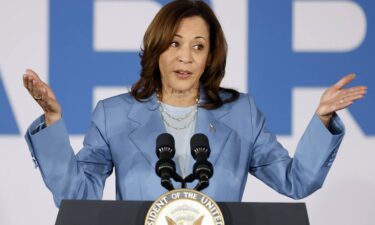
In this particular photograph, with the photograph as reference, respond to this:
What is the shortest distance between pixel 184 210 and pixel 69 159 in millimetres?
456

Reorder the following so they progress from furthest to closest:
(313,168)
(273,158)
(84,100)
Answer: (84,100) → (273,158) → (313,168)

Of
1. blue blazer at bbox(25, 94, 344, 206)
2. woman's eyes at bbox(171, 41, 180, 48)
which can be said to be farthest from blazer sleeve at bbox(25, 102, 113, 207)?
woman's eyes at bbox(171, 41, 180, 48)

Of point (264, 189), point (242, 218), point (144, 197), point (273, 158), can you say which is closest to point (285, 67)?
point (264, 189)

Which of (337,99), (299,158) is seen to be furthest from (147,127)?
(337,99)

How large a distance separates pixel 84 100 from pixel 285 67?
2.52ft

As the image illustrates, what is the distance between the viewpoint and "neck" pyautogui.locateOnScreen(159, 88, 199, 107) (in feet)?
6.87

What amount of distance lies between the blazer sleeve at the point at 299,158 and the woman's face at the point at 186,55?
19cm

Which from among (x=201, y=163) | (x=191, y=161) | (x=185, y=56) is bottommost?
(x=191, y=161)

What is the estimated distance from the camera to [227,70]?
2.95 m

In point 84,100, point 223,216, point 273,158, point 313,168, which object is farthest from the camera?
point 84,100

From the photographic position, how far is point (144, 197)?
1.92 m

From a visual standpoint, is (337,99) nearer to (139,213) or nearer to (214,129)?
(214,129)

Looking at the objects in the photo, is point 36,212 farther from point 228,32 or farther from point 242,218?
point 242,218

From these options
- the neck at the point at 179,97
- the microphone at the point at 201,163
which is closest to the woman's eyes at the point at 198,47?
the neck at the point at 179,97
